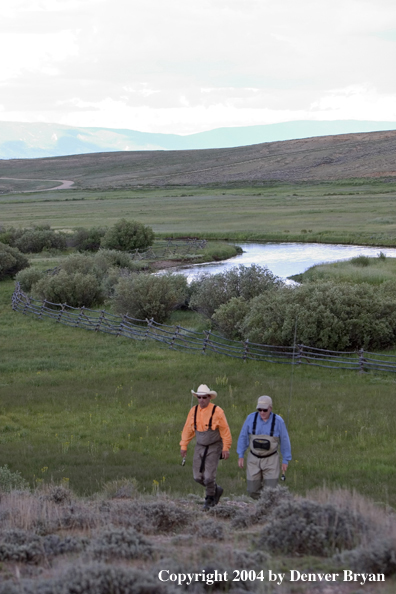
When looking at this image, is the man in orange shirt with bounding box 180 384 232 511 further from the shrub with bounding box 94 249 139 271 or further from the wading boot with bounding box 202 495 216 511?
the shrub with bounding box 94 249 139 271

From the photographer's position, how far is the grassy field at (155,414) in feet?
34.0

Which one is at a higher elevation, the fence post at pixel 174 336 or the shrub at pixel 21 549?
the shrub at pixel 21 549

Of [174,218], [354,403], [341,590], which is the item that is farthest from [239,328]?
[174,218]

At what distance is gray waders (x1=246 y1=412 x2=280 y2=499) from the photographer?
25.7 ft

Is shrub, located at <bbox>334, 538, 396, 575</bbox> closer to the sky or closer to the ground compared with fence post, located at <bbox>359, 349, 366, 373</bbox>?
closer to the sky

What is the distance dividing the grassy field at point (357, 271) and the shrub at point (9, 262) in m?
17.7

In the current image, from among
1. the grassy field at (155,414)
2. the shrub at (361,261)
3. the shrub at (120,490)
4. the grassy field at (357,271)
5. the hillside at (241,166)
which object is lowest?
the grassy field at (155,414)

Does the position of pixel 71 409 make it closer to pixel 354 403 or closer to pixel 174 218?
pixel 354 403

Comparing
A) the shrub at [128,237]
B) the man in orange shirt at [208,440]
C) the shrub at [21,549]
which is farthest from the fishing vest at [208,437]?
the shrub at [128,237]

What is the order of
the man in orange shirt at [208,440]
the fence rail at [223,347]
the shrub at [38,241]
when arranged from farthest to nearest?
1. the shrub at [38,241]
2. the fence rail at [223,347]
3. the man in orange shirt at [208,440]

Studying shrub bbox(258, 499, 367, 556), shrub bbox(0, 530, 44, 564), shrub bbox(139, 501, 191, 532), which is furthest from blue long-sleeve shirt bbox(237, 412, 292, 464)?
shrub bbox(0, 530, 44, 564)

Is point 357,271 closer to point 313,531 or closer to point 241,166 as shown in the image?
point 313,531

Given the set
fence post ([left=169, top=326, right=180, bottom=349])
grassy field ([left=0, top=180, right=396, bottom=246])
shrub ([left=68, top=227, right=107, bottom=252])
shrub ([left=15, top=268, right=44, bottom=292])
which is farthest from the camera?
grassy field ([left=0, top=180, right=396, bottom=246])

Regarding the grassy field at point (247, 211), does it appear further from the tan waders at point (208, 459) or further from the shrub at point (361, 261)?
the tan waders at point (208, 459)
